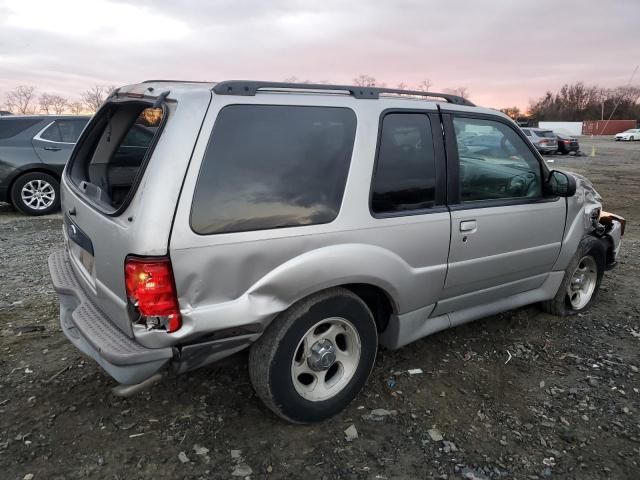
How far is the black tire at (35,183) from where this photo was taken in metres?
8.10

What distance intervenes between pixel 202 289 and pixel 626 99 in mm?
85759

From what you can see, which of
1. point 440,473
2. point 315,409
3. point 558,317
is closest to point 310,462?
point 315,409

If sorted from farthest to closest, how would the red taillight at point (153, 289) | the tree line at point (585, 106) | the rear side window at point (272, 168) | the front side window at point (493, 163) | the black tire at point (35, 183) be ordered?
the tree line at point (585, 106)
the black tire at point (35, 183)
the front side window at point (493, 163)
the rear side window at point (272, 168)
the red taillight at point (153, 289)

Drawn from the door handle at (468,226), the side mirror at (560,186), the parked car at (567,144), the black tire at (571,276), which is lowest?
the parked car at (567,144)

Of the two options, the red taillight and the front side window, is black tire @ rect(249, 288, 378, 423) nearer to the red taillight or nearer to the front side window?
the red taillight

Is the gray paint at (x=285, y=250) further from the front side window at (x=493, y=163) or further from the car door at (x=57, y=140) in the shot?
the car door at (x=57, y=140)

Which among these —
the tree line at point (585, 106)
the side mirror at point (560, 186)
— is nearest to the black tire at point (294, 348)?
the side mirror at point (560, 186)

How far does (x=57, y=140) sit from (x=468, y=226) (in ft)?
25.3

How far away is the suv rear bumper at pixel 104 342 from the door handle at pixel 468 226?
1.86 m

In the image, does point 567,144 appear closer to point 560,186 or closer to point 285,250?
point 560,186

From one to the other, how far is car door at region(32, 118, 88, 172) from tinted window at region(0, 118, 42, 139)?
23cm

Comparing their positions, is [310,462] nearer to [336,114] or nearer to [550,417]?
[550,417]

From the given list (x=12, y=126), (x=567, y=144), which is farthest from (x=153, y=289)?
(x=567, y=144)

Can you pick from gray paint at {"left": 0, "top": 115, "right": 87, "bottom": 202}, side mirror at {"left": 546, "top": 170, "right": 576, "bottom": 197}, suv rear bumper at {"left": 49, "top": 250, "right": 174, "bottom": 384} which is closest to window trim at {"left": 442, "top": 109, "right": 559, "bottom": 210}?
side mirror at {"left": 546, "top": 170, "right": 576, "bottom": 197}
